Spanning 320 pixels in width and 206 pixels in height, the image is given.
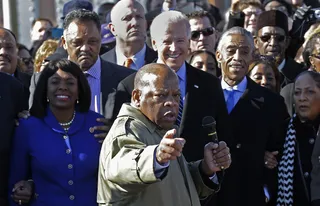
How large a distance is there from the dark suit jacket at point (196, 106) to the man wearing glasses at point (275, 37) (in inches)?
92.9

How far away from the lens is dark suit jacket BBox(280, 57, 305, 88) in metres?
10.0

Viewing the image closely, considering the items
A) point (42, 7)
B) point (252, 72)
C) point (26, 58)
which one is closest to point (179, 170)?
point (252, 72)

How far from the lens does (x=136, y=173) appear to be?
19.7 ft

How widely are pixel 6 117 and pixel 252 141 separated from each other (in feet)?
6.98

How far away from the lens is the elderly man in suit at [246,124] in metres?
8.41

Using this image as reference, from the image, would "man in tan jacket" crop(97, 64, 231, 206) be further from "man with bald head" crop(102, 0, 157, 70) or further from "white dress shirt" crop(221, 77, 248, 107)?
"man with bald head" crop(102, 0, 157, 70)

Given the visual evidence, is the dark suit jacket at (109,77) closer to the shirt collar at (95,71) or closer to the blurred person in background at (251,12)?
the shirt collar at (95,71)

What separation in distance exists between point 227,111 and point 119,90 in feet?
3.20

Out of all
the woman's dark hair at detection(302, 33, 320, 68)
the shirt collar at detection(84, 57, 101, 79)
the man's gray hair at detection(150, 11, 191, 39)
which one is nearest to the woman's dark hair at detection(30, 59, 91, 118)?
the shirt collar at detection(84, 57, 101, 79)

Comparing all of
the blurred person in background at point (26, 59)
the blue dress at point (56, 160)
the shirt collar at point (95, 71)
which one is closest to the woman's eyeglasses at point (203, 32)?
the blurred person in background at point (26, 59)

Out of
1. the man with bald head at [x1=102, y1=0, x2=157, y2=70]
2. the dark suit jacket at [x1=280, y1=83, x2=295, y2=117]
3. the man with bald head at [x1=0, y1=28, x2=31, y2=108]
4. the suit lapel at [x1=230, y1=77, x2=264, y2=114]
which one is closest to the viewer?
the suit lapel at [x1=230, y1=77, x2=264, y2=114]

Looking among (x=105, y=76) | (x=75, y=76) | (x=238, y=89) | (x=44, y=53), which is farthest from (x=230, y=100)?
(x=44, y=53)

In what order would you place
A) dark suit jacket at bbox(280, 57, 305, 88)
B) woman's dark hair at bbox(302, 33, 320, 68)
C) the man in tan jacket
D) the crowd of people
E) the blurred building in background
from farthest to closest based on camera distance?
the blurred building in background, dark suit jacket at bbox(280, 57, 305, 88), woman's dark hair at bbox(302, 33, 320, 68), the crowd of people, the man in tan jacket

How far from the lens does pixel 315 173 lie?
26.3 feet
